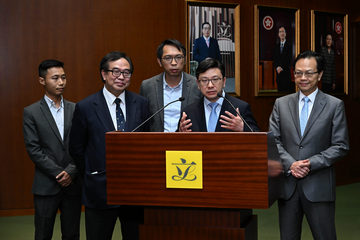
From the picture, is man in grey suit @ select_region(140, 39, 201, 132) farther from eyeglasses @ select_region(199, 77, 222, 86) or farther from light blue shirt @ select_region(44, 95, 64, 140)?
light blue shirt @ select_region(44, 95, 64, 140)

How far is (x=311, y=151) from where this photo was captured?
3.00 meters

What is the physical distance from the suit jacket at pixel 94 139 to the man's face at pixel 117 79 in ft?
0.25

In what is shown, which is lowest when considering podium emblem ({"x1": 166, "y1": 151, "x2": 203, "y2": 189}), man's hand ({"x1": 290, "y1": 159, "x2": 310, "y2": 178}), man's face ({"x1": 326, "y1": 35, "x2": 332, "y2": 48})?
man's hand ({"x1": 290, "y1": 159, "x2": 310, "y2": 178})

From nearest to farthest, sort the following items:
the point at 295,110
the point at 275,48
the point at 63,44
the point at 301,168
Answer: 1. the point at 301,168
2. the point at 295,110
3. the point at 63,44
4. the point at 275,48

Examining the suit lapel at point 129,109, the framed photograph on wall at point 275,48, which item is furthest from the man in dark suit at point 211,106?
the framed photograph on wall at point 275,48

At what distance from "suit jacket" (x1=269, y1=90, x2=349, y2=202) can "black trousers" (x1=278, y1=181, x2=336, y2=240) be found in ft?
0.14

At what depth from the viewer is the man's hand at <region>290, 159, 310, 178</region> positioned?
2.95 meters

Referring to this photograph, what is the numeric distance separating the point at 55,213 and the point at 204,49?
11.0 feet

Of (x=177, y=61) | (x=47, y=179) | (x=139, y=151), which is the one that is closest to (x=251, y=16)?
(x=177, y=61)

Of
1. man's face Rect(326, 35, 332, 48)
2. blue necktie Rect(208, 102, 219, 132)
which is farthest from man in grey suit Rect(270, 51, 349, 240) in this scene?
man's face Rect(326, 35, 332, 48)

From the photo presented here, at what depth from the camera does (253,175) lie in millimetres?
1865

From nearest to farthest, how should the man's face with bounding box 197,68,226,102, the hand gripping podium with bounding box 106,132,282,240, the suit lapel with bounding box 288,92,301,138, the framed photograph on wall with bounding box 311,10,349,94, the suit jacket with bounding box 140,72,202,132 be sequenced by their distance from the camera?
the hand gripping podium with bounding box 106,132,282,240
the man's face with bounding box 197,68,226,102
the suit lapel with bounding box 288,92,301,138
the suit jacket with bounding box 140,72,202,132
the framed photograph on wall with bounding box 311,10,349,94

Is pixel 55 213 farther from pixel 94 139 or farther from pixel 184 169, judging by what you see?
pixel 184 169

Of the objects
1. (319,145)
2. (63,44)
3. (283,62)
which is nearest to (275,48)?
(283,62)
